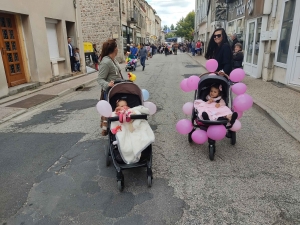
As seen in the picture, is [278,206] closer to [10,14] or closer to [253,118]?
[253,118]

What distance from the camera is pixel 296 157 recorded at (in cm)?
359

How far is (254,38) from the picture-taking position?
10516mm

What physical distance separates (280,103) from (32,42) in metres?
9.20

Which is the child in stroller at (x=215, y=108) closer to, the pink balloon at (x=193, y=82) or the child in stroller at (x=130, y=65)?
the pink balloon at (x=193, y=82)

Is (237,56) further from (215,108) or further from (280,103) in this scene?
(215,108)

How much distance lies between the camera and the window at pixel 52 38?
35.7ft

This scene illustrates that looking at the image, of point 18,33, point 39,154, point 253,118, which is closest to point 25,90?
point 18,33

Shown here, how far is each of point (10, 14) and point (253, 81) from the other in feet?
32.5

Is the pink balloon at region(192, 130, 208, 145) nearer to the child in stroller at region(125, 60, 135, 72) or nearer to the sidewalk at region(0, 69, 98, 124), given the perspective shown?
the sidewalk at region(0, 69, 98, 124)

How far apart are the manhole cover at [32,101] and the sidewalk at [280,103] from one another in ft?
21.8

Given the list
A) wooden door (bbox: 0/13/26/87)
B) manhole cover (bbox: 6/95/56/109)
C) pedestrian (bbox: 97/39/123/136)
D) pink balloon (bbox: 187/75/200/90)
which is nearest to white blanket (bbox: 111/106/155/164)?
Result: pedestrian (bbox: 97/39/123/136)

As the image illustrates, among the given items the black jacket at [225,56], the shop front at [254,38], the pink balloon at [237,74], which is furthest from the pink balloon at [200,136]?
the shop front at [254,38]

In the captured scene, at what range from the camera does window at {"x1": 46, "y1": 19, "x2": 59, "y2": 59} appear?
1088cm

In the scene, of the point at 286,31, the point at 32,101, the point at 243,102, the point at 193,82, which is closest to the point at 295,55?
the point at 286,31
